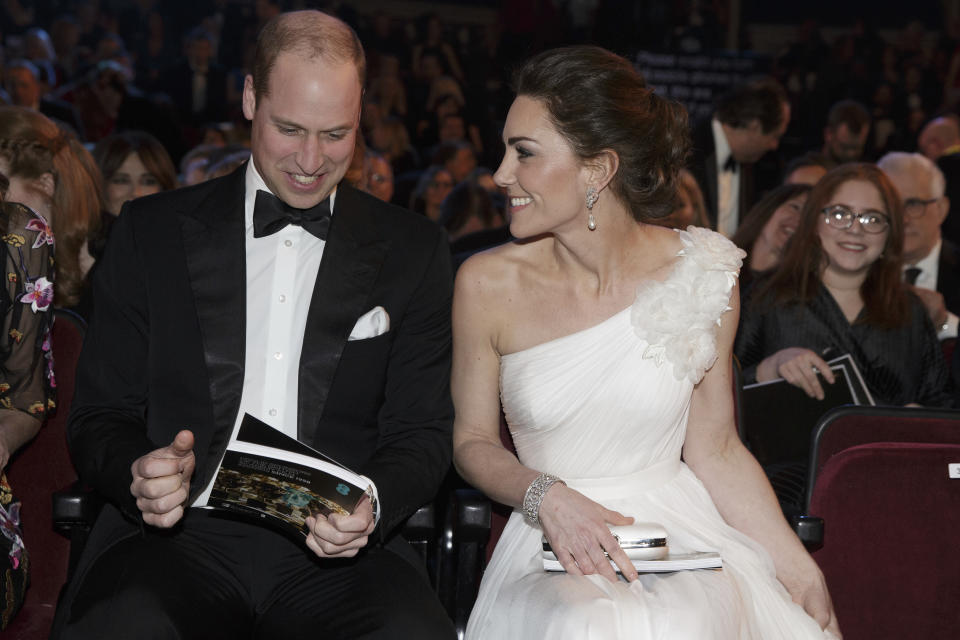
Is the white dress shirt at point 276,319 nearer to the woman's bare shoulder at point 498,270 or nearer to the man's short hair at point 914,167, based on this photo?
the woman's bare shoulder at point 498,270

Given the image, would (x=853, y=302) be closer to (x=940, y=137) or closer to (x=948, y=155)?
(x=948, y=155)

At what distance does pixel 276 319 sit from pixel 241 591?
67 centimetres

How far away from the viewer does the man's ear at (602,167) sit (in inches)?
111

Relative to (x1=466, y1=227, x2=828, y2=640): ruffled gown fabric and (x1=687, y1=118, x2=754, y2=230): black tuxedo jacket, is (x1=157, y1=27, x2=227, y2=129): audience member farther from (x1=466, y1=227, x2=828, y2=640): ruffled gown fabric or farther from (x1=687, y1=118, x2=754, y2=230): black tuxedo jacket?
(x1=466, y1=227, x2=828, y2=640): ruffled gown fabric

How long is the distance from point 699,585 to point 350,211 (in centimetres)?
131

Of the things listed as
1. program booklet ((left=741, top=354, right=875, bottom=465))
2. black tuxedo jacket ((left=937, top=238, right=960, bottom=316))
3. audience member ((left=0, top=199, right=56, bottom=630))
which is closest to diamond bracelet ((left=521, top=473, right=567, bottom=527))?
audience member ((left=0, top=199, right=56, bottom=630))

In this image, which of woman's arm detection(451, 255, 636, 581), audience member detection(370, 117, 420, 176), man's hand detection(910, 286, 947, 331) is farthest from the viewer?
audience member detection(370, 117, 420, 176)

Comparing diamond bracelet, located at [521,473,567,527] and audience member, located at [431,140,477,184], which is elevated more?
audience member, located at [431,140,477,184]

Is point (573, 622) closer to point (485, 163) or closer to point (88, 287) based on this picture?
point (88, 287)

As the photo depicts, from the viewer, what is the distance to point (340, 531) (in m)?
2.23

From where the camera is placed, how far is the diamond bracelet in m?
2.58

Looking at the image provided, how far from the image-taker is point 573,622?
233 cm

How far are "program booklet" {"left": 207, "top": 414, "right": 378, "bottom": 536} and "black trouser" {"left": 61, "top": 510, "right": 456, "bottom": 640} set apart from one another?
0.27 metres

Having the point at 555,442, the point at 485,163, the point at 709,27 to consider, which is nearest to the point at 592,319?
the point at 555,442
